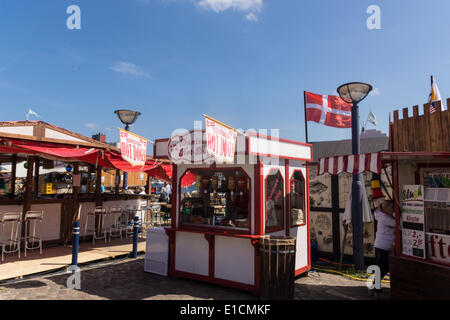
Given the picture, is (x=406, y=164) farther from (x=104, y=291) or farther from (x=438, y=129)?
(x=104, y=291)

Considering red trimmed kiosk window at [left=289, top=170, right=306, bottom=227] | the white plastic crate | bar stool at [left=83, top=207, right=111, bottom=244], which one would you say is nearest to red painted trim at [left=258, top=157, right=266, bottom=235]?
red trimmed kiosk window at [left=289, top=170, right=306, bottom=227]

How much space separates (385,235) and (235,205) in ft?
9.68

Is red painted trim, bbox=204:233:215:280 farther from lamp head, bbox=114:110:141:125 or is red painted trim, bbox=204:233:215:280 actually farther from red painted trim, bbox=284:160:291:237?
lamp head, bbox=114:110:141:125

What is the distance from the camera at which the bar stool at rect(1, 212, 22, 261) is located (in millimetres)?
7695

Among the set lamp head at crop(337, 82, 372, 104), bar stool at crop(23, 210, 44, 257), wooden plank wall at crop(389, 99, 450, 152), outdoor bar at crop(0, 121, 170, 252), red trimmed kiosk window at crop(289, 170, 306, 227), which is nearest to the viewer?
wooden plank wall at crop(389, 99, 450, 152)

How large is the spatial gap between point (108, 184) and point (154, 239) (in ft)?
74.5

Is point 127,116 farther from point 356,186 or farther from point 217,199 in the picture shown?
point 356,186

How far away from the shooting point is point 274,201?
6328 millimetres

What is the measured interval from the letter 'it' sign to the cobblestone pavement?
2.56 meters

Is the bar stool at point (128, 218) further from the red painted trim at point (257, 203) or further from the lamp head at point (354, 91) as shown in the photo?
the lamp head at point (354, 91)

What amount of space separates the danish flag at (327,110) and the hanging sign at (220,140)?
5.85 meters

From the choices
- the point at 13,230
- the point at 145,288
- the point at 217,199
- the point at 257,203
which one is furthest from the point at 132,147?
the point at 13,230

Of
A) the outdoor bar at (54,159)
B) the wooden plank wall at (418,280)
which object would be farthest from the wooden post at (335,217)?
the outdoor bar at (54,159)

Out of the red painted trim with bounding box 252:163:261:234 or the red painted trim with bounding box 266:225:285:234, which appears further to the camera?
the red painted trim with bounding box 266:225:285:234
